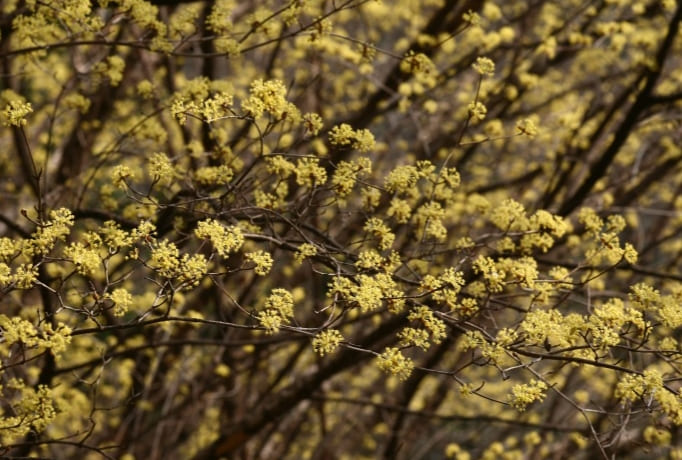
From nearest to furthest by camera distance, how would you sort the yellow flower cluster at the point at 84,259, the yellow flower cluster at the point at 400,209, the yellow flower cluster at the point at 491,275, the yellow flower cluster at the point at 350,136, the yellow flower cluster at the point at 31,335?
the yellow flower cluster at the point at 31,335 < the yellow flower cluster at the point at 84,259 < the yellow flower cluster at the point at 491,275 < the yellow flower cluster at the point at 350,136 < the yellow flower cluster at the point at 400,209

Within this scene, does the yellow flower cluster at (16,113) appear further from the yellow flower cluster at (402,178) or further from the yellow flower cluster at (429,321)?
the yellow flower cluster at (429,321)

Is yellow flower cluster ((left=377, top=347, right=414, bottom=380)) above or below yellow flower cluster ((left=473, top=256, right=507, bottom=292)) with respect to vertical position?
below

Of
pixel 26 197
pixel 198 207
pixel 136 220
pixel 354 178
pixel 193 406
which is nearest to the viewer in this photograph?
pixel 354 178

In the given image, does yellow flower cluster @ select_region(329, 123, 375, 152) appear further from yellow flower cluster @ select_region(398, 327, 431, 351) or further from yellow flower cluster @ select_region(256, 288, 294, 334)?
yellow flower cluster @ select_region(398, 327, 431, 351)

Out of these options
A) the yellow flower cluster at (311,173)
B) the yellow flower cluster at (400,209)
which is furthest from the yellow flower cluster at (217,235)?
the yellow flower cluster at (400,209)

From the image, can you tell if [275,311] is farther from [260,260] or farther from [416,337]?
[416,337]

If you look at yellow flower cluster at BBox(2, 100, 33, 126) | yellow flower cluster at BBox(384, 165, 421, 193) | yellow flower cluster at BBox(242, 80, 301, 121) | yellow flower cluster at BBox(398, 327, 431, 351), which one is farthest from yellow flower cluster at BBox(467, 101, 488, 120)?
yellow flower cluster at BBox(2, 100, 33, 126)

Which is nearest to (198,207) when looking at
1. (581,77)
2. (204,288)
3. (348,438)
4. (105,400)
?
(204,288)

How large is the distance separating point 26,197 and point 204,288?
196 centimetres

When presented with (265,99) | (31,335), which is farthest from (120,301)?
(265,99)

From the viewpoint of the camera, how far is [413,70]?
3842mm

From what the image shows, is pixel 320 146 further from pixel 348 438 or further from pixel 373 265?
pixel 348 438

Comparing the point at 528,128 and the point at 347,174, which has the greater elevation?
the point at 528,128

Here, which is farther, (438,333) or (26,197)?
(26,197)
